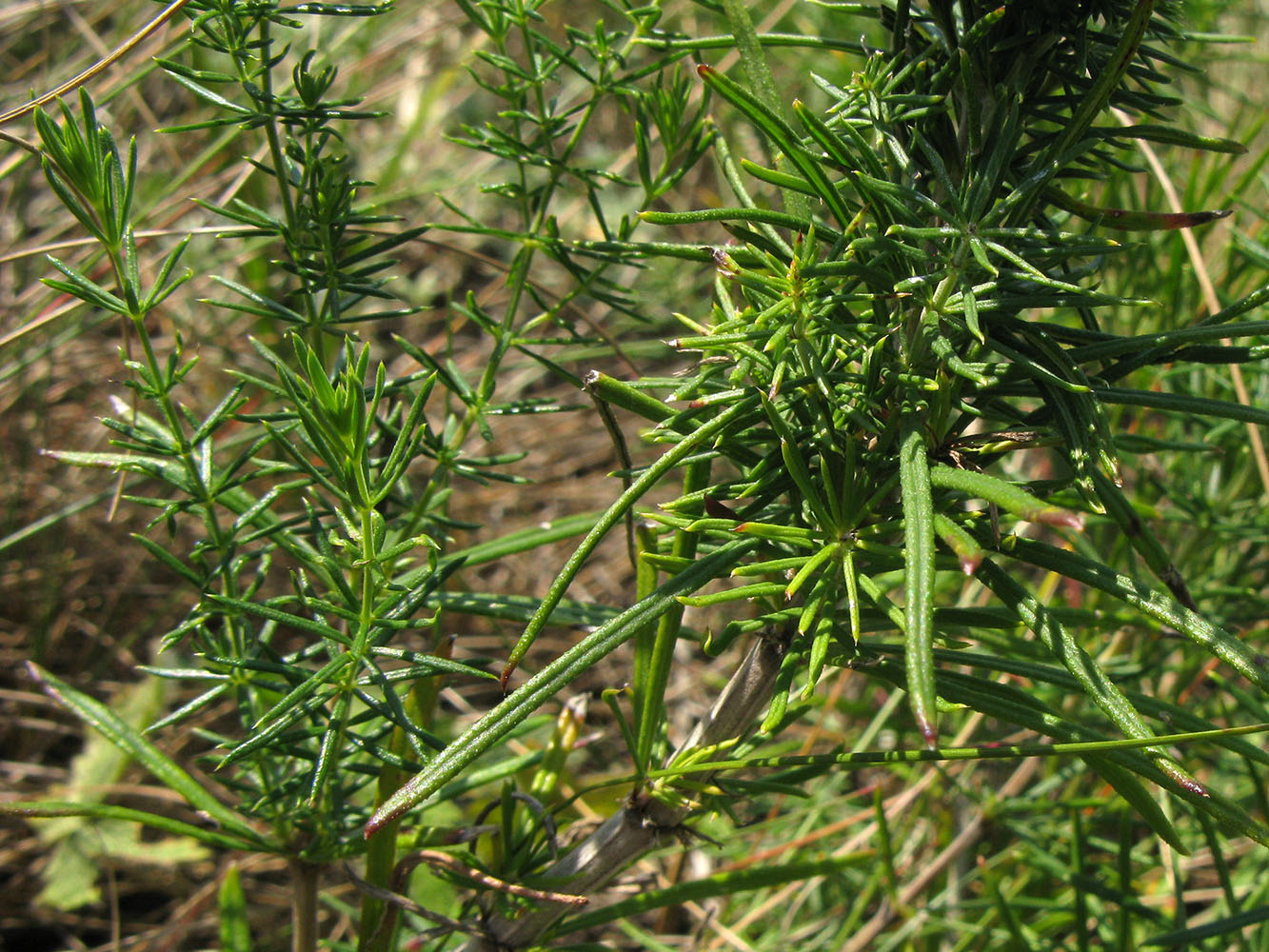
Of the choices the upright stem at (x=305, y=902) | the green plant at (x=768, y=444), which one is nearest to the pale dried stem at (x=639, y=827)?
the green plant at (x=768, y=444)

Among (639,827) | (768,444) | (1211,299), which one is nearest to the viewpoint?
(768,444)

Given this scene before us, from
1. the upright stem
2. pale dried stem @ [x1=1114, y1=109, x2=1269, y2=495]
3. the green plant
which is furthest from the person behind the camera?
pale dried stem @ [x1=1114, y1=109, x2=1269, y2=495]

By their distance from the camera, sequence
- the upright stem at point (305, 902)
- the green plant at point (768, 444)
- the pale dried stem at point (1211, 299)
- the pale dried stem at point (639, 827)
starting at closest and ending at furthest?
1. the green plant at point (768, 444)
2. the pale dried stem at point (639, 827)
3. the upright stem at point (305, 902)
4. the pale dried stem at point (1211, 299)

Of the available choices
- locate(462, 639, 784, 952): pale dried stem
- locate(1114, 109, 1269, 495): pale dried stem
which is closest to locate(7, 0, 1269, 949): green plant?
locate(462, 639, 784, 952): pale dried stem

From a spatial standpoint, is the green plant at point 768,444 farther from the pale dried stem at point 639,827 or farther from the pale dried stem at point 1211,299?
the pale dried stem at point 1211,299

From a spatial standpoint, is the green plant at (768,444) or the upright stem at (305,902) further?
the upright stem at (305,902)

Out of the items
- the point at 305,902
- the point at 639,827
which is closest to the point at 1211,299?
the point at 639,827

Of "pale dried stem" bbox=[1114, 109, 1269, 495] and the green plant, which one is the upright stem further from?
"pale dried stem" bbox=[1114, 109, 1269, 495]

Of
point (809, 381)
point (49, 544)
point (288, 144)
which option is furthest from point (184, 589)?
point (809, 381)

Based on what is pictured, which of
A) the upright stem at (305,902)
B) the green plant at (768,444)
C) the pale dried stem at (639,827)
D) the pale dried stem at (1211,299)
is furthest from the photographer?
the pale dried stem at (1211,299)

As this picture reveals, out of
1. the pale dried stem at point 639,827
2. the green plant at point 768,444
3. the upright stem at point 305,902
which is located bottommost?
the upright stem at point 305,902

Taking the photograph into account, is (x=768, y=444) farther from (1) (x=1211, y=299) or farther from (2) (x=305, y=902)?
(1) (x=1211, y=299)

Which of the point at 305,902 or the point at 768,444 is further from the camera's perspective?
the point at 305,902

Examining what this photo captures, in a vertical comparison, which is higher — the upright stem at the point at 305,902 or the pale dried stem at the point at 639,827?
the pale dried stem at the point at 639,827
